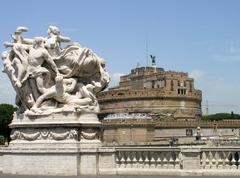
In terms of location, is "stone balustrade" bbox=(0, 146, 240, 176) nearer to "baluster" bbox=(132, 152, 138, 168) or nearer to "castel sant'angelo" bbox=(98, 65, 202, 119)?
"baluster" bbox=(132, 152, 138, 168)

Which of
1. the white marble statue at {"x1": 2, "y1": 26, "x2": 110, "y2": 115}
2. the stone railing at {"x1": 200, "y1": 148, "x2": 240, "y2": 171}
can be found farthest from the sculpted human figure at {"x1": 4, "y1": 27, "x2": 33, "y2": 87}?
the stone railing at {"x1": 200, "y1": 148, "x2": 240, "y2": 171}

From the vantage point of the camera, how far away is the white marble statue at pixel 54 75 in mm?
18688

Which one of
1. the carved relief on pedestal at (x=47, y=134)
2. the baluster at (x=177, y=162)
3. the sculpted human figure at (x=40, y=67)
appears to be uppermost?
the sculpted human figure at (x=40, y=67)

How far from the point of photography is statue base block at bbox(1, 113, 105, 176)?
706 inches

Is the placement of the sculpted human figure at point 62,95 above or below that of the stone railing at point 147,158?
above

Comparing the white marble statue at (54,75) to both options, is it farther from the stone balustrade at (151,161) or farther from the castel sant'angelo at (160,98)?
the castel sant'angelo at (160,98)

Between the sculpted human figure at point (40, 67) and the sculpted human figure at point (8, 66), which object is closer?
the sculpted human figure at point (40, 67)

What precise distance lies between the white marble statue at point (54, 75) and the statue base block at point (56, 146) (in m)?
0.40

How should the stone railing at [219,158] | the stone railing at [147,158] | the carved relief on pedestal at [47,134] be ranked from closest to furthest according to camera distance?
the stone railing at [219,158], the stone railing at [147,158], the carved relief on pedestal at [47,134]

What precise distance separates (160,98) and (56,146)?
9068 cm

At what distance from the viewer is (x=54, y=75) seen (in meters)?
19.0

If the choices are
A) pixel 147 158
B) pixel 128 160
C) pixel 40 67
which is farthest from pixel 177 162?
pixel 40 67

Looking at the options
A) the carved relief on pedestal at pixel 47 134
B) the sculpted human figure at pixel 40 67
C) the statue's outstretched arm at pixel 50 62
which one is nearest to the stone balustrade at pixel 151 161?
the carved relief on pedestal at pixel 47 134

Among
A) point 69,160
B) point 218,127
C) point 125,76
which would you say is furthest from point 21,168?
point 125,76
